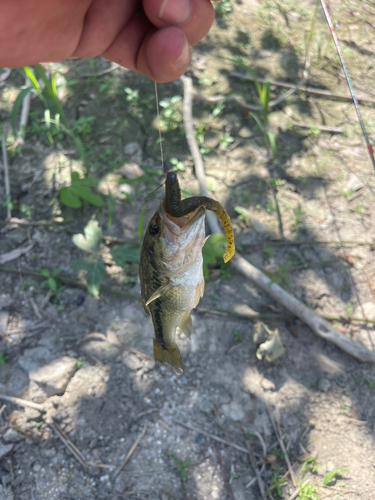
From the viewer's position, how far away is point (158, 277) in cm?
211

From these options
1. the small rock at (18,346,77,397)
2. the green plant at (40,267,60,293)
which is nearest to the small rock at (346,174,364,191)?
the green plant at (40,267,60,293)

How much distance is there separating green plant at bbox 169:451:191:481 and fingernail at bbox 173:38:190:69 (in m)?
2.99

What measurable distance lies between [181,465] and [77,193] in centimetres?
286

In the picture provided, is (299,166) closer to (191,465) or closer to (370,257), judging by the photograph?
(370,257)

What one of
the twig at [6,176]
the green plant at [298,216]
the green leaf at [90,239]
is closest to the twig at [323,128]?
the green plant at [298,216]

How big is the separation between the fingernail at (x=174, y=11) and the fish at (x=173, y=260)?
118 centimetres

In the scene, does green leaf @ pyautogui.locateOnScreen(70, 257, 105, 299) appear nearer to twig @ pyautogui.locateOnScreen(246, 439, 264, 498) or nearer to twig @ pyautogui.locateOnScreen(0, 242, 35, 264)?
twig @ pyautogui.locateOnScreen(0, 242, 35, 264)

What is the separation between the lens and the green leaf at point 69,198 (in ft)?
13.3

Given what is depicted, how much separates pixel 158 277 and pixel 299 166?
3.37 metres

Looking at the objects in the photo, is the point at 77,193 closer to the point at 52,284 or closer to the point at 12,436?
the point at 52,284

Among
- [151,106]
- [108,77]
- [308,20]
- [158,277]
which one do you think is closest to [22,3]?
[158,277]

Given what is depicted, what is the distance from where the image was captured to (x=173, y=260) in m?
2.01

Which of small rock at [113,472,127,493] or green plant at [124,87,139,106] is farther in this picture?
green plant at [124,87,139,106]

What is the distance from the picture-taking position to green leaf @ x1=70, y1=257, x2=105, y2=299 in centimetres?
350
